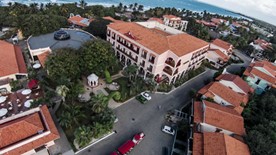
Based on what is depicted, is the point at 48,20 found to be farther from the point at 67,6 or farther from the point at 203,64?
the point at 203,64

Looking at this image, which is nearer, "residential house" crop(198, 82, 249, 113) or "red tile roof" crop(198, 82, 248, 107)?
"residential house" crop(198, 82, 249, 113)

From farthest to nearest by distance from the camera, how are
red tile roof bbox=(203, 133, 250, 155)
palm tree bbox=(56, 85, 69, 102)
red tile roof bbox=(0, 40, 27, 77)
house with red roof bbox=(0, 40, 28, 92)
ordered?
red tile roof bbox=(0, 40, 27, 77)
house with red roof bbox=(0, 40, 28, 92)
palm tree bbox=(56, 85, 69, 102)
red tile roof bbox=(203, 133, 250, 155)

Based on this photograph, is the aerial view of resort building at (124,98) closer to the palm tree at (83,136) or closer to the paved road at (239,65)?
the palm tree at (83,136)

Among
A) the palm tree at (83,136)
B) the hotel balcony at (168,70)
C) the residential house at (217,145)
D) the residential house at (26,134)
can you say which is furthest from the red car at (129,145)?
the hotel balcony at (168,70)

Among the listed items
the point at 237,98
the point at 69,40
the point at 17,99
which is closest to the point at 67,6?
the point at 69,40

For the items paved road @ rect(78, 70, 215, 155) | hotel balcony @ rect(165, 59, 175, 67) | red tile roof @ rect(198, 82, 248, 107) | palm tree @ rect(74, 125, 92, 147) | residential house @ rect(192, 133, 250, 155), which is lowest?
paved road @ rect(78, 70, 215, 155)

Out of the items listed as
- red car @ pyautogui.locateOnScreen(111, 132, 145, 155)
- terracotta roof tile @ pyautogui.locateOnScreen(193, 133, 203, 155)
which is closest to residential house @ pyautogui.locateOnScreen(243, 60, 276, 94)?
terracotta roof tile @ pyautogui.locateOnScreen(193, 133, 203, 155)

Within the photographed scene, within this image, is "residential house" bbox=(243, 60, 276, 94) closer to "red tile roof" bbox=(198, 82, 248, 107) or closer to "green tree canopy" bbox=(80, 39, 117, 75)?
"red tile roof" bbox=(198, 82, 248, 107)

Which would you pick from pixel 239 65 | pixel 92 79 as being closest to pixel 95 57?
pixel 92 79
